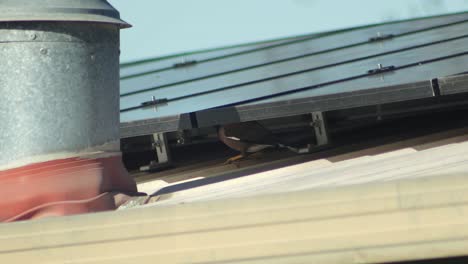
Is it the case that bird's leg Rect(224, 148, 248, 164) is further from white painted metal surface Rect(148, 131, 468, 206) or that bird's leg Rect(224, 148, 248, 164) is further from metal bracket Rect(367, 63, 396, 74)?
metal bracket Rect(367, 63, 396, 74)

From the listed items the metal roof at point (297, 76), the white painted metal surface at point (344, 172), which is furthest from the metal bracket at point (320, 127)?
the white painted metal surface at point (344, 172)

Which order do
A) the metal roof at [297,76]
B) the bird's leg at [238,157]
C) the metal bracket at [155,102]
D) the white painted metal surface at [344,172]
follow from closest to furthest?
1. the white painted metal surface at [344,172]
2. the metal roof at [297,76]
3. the bird's leg at [238,157]
4. the metal bracket at [155,102]

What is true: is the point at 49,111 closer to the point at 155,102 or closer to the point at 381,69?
the point at 155,102

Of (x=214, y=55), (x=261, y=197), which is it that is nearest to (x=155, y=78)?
(x=214, y=55)

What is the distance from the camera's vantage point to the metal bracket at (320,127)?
20.7ft

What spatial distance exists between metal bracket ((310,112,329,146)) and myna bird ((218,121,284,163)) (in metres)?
0.24

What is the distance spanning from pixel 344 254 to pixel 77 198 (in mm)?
1475

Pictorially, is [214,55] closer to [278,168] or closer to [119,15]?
[278,168]

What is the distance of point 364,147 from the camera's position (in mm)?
6109

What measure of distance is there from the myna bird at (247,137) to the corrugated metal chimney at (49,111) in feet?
5.40

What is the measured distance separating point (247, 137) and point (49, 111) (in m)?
1.92

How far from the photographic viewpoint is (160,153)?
6.85 meters

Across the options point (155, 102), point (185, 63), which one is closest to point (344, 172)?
point (155, 102)

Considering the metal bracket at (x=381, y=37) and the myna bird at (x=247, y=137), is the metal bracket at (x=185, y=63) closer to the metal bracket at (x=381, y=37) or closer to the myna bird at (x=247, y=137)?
the metal bracket at (x=381, y=37)
